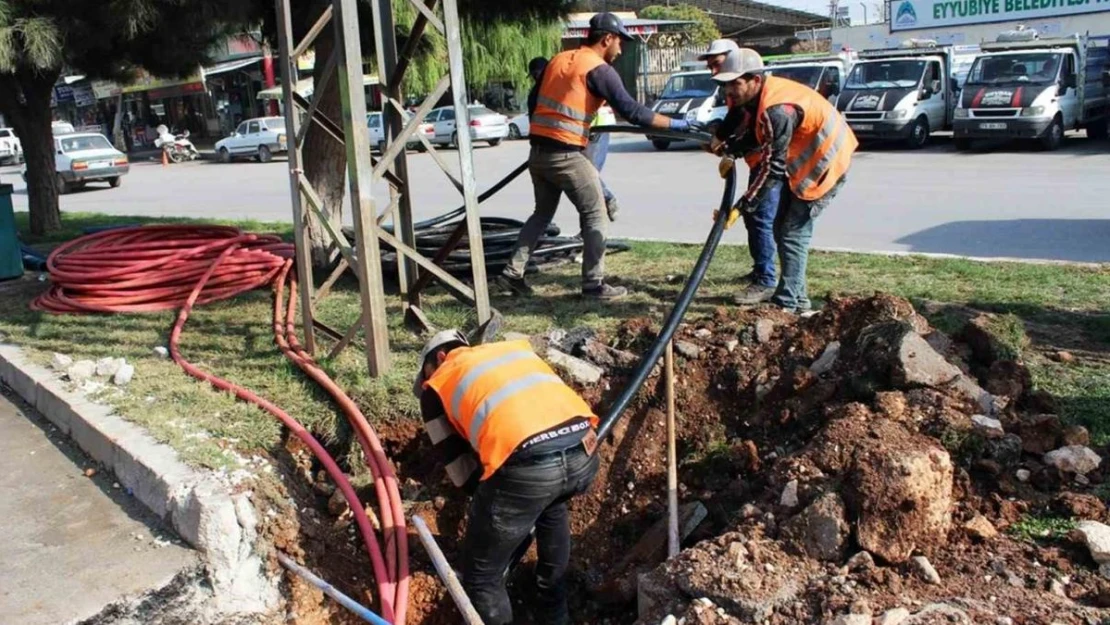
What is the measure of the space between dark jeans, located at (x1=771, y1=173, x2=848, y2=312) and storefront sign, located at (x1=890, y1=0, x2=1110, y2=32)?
846 inches

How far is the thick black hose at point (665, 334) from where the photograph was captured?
13.0 ft

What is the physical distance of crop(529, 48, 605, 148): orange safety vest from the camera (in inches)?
236

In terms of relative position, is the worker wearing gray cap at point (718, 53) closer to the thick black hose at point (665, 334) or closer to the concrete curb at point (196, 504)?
the thick black hose at point (665, 334)

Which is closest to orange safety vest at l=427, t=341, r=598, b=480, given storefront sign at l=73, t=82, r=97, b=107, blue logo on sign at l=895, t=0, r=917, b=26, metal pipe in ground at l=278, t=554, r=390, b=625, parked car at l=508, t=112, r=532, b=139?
metal pipe in ground at l=278, t=554, r=390, b=625

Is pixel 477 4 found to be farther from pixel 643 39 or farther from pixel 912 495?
pixel 643 39

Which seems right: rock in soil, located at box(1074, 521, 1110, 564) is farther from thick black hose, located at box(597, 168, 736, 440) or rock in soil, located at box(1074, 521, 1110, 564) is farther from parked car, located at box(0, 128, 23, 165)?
parked car, located at box(0, 128, 23, 165)

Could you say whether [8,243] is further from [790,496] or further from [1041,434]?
[1041,434]

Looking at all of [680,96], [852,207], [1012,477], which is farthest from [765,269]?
[680,96]

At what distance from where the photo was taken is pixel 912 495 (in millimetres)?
3295

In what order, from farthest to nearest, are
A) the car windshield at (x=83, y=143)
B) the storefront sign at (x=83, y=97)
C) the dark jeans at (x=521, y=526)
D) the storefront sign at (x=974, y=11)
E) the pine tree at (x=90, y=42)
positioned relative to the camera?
the storefront sign at (x=83, y=97) → the car windshield at (x=83, y=143) → the storefront sign at (x=974, y=11) → the pine tree at (x=90, y=42) → the dark jeans at (x=521, y=526)

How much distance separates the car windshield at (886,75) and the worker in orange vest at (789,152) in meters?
15.1

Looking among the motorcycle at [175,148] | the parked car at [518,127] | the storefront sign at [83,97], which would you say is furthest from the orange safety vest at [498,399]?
the storefront sign at [83,97]

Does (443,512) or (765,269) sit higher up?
(765,269)

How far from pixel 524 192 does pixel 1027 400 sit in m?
11.7
